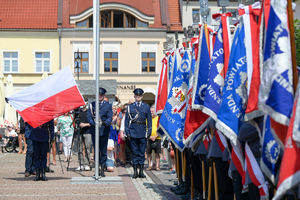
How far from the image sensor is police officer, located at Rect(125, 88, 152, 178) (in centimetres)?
1150

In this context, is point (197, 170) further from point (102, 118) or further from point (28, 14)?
point (28, 14)

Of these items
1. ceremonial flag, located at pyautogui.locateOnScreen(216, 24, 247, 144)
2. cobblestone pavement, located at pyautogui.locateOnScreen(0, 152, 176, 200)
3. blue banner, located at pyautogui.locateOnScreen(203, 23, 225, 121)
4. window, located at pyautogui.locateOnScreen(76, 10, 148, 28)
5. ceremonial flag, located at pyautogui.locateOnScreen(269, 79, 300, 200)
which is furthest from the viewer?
window, located at pyautogui.locateOnScreen(76, 10, 148, 28)

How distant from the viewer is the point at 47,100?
10.8 metres

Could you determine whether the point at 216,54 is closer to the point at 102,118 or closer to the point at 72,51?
the point at 102,118

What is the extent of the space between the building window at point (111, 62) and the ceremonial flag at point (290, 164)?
36.8 metres

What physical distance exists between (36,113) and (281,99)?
7.48m

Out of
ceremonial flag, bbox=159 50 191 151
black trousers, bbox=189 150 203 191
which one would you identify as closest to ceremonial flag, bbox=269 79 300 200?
black trousers, bbox=189 150 203 191

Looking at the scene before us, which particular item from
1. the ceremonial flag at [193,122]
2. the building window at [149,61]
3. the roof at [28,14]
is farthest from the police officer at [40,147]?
the roof at [28,14]

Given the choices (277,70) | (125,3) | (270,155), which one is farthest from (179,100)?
(125,3)

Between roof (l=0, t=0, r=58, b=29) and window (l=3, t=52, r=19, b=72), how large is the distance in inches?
86.0

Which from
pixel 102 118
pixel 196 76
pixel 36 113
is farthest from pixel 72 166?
pixel 196 76

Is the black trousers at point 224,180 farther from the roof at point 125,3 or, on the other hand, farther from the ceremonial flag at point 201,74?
the roof at point 125,3

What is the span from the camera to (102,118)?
474 inches

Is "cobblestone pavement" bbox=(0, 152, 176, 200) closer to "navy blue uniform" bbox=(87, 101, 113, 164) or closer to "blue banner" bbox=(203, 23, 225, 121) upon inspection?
"navy blue uniform" bbox=(87, 101, 113, 164)
